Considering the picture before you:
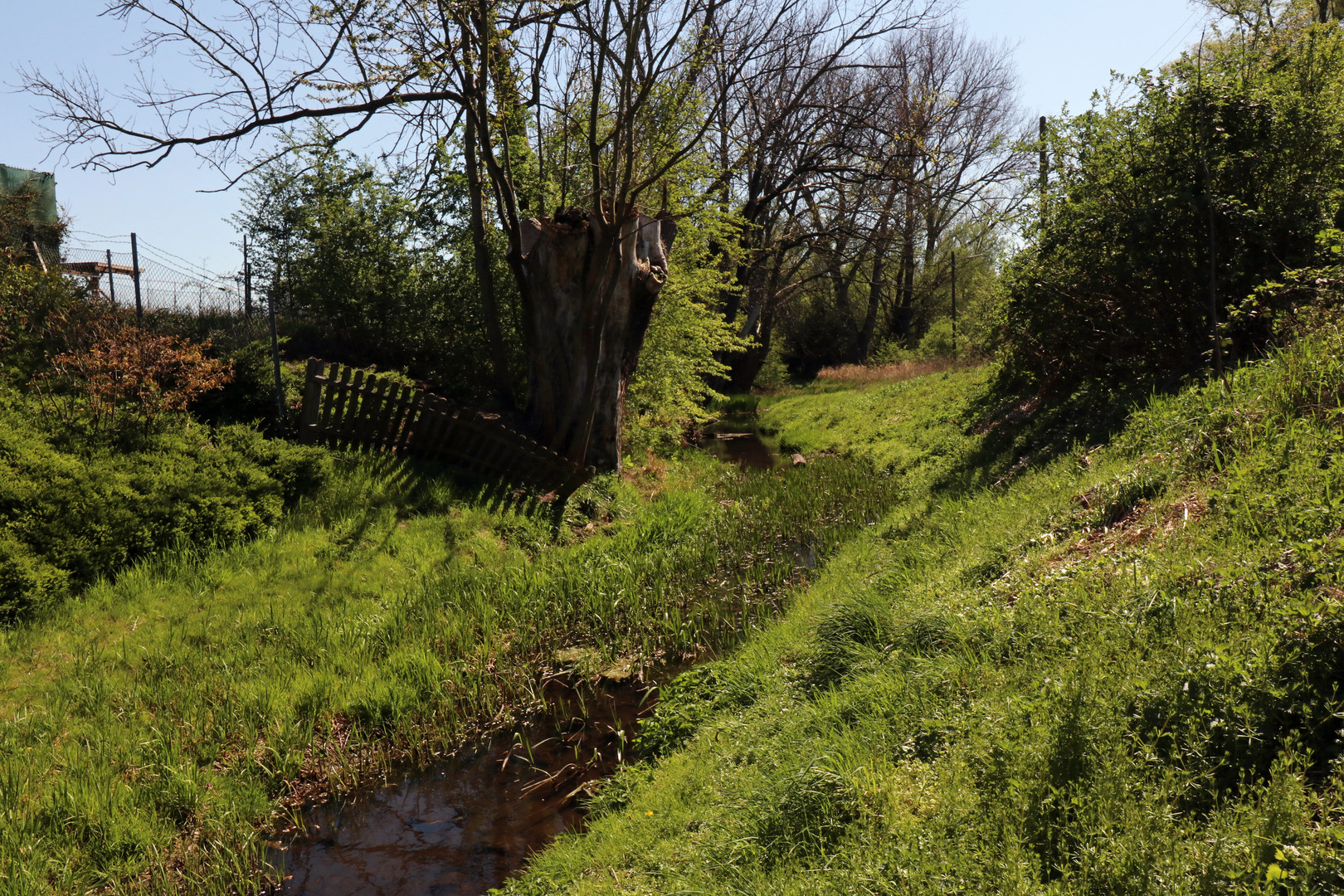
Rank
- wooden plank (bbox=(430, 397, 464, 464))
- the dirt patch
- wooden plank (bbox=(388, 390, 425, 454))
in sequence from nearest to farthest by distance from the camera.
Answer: wooden plank (bbox=(388, 390, 425, 454))
wooden plank (bbox=(430, 397, 464, 464))
the dirt patch

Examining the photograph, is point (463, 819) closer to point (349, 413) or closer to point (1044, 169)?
point (349, 413)

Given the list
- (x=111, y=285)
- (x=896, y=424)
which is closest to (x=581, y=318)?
(x=896, y=424)

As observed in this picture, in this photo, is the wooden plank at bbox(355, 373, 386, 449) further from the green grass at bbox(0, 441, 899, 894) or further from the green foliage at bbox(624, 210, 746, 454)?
the green foliage at bbox(624, 210, 746, 454)

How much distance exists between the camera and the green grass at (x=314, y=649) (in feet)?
14.9

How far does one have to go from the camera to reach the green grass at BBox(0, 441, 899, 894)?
14.9 ft

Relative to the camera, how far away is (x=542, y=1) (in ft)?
35.6

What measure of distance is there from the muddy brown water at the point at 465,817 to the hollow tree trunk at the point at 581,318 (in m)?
6.00

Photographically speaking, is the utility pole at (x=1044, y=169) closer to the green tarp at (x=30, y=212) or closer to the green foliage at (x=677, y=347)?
the green foliage at (x=677, y=347)

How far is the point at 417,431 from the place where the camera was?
34.0 ft

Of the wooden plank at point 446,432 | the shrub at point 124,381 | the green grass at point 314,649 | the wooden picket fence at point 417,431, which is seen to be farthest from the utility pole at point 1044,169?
the shrub at point 124,381

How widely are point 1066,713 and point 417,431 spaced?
8.81 m

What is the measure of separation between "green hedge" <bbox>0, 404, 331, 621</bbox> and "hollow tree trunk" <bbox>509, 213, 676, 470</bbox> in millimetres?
3774

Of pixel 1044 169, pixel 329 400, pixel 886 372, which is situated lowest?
pixel 329 400

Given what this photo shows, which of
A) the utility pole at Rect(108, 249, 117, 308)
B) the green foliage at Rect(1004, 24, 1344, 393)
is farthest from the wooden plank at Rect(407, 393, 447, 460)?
the green foliage at Rect(1004, 24, 1344, 393)
